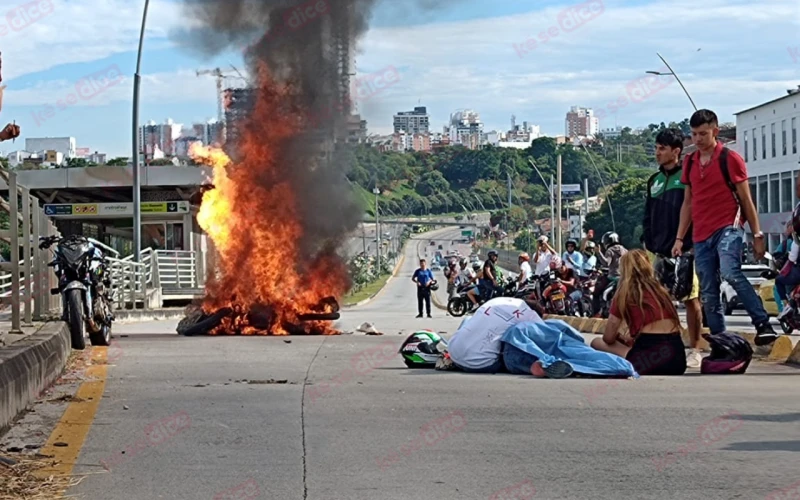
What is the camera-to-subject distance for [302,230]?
18.7 metres

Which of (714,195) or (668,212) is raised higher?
(714,195)

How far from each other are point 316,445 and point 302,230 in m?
11.7

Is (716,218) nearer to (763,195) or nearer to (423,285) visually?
(423,285)

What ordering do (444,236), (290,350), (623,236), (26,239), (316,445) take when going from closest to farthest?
1. (316,445)
2. (26,239)
3. (290,350)
4. (623,236)
5. (444,236)

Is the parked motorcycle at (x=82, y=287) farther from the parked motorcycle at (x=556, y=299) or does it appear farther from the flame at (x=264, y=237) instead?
the parked motorcycle at (x=556, y=299)

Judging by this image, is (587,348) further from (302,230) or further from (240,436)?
(302,230)

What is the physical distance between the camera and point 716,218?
10.8 m

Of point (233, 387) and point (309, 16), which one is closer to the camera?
point (233, 387)

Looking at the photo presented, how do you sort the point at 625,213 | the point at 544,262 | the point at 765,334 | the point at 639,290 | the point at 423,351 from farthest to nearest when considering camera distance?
the point at 625,213 < the point at 544,262 < the point at 423,351 < the point at 765,334 < the point at 639,290

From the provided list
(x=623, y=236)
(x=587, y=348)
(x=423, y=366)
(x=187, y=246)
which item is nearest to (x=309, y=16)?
(x=423, y=366)

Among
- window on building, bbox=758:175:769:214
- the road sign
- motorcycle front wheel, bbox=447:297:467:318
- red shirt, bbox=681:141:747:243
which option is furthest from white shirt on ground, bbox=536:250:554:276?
window on building, bbox=758:175:769:214

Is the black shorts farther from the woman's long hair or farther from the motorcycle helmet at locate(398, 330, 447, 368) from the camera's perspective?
the motorcycle helmet at locate(398, 330, 447, 368)

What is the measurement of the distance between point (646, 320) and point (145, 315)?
18602mm

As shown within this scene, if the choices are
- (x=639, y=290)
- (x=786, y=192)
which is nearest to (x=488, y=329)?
(x=639, y=290)
